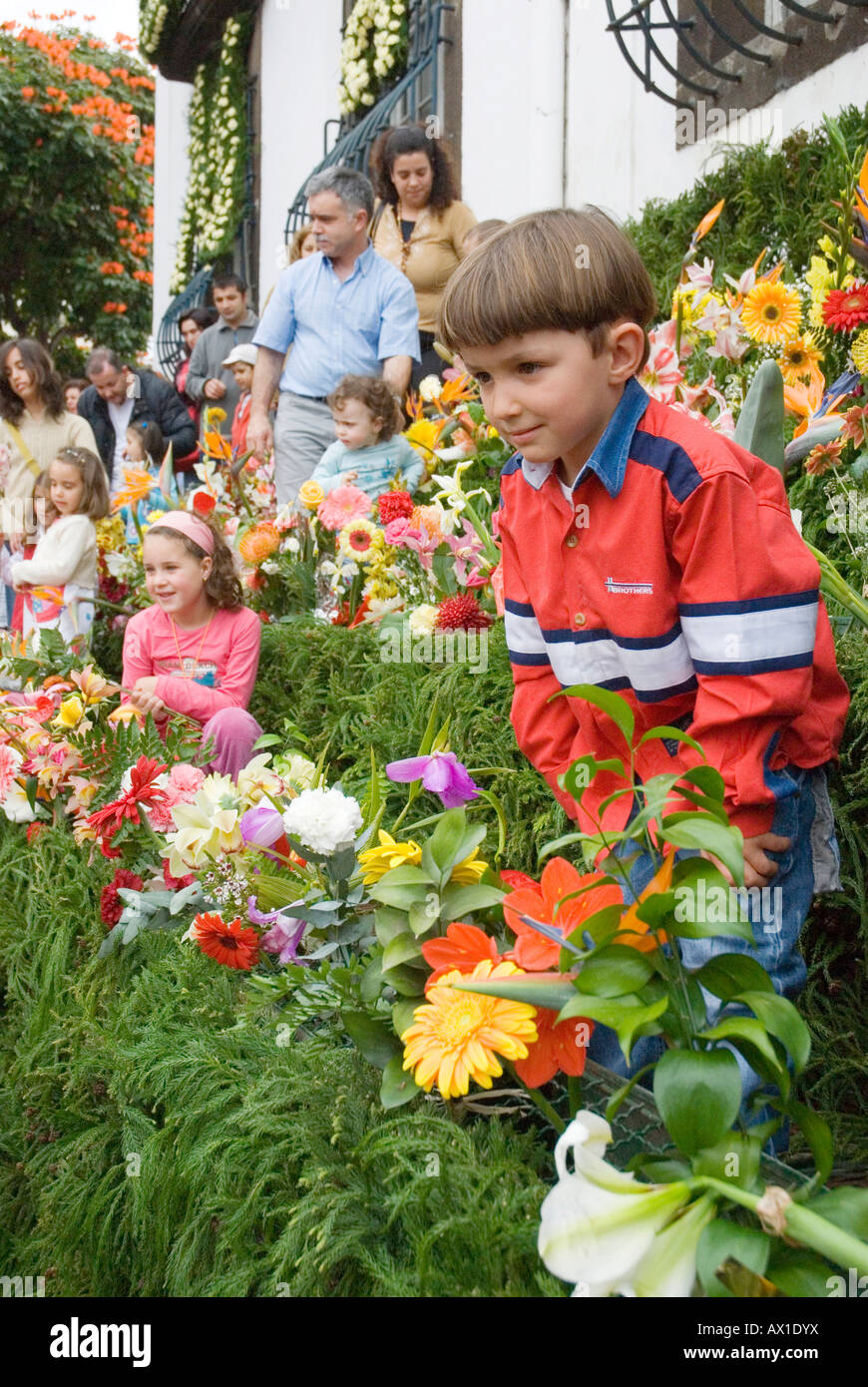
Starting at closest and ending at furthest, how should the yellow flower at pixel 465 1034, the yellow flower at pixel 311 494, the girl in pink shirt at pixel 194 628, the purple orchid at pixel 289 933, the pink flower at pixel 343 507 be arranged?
the yellow flower at pixel 465 1034 → the purple orchid at pixel 289 933 → the girl in pink shirt at pixel 194 628 → the pink flower at pixel 343 507 → the yellow flower at pixel 311 494

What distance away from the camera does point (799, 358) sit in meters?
2.93

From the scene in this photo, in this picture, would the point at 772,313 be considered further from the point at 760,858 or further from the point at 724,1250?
the point at 724,1250

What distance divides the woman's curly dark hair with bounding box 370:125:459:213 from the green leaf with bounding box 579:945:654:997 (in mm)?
4705

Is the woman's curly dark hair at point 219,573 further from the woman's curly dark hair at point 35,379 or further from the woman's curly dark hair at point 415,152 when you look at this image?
the woman's curly dark hair at point 35,379

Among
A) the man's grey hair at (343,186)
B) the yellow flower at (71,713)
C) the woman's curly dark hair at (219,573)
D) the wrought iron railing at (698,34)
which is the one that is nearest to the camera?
the yellow flower at (71,713)

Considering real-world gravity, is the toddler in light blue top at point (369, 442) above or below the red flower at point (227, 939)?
above

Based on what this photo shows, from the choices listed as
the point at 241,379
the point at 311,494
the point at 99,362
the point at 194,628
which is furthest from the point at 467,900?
the point at 99,362

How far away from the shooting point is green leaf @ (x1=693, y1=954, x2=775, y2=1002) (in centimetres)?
125

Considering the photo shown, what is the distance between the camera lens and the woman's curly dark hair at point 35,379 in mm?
6234

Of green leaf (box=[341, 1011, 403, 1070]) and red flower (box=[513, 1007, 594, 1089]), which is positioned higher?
red flower (box=[513, 1007, 594, 1089])

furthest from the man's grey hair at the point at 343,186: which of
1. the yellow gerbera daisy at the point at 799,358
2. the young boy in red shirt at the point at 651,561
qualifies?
the young boy in red shirt at the point at 651,561

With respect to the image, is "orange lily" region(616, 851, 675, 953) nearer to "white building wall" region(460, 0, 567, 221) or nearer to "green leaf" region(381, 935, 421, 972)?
"green leaf" region(381, 935, 421, 972)

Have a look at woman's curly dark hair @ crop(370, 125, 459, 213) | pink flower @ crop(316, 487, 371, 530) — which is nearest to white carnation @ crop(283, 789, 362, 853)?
pink flower @ crop(316, 487, 371, 530)

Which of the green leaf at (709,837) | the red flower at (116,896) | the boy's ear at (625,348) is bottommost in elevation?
the red flower at (116,896)
